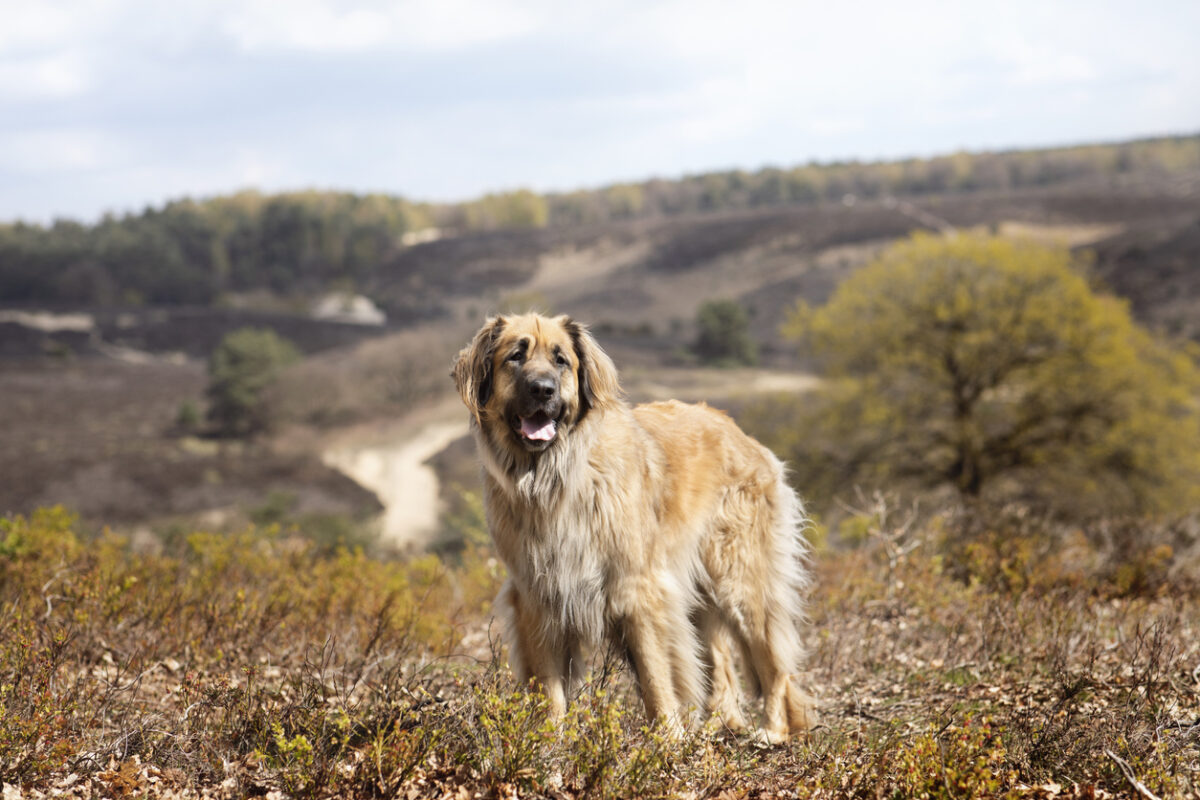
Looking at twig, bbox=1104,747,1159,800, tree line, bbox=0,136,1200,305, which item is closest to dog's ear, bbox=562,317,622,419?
twig, bbox=1104,747,1159,800

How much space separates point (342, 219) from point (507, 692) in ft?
342

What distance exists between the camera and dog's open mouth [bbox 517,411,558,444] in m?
4.28

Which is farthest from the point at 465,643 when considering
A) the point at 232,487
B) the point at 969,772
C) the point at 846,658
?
the point at 232,487

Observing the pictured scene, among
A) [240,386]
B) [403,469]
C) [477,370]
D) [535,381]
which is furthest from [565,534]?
[240,386]

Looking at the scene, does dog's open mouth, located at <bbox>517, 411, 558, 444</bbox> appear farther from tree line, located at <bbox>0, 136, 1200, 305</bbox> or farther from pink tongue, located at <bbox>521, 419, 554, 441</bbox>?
tree line, located at <bbox>0, 136, 1200, 305</bbox>

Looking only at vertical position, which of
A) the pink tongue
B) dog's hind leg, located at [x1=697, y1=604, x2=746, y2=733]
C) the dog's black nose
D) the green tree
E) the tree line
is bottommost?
the green tree

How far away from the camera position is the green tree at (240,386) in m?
44.8

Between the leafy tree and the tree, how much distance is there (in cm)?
3001

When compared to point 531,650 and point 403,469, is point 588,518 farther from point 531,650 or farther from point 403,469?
point 403,469

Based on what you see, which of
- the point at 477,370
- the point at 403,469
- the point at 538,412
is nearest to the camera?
the point at 538,412

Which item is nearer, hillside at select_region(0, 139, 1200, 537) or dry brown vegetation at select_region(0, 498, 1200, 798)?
dry brown vegetation at select_region(0, 498, 1200, 798)

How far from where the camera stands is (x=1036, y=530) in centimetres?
955

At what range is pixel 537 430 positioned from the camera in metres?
4.29

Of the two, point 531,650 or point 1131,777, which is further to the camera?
point 531,650
